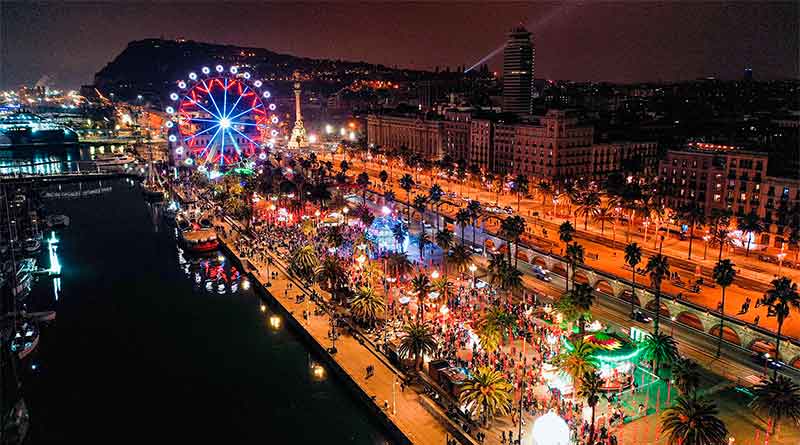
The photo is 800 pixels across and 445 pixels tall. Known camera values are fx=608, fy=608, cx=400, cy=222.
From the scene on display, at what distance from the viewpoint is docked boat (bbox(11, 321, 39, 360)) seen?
52.8m

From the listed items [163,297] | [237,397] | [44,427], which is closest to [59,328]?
[163,297]

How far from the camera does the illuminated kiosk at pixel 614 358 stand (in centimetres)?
4240

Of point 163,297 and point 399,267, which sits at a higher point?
point 399,267

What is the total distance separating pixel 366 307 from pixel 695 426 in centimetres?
2839

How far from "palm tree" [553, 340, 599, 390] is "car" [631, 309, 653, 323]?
40.7 ft

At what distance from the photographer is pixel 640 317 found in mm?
52062

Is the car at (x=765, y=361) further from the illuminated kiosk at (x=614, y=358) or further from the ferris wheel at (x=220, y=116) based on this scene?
the ferris wheel at (x=220, y=116)

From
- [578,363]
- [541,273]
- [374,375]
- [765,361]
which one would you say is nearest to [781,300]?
[765,361]

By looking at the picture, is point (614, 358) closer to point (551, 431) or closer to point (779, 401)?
point (551, 431)

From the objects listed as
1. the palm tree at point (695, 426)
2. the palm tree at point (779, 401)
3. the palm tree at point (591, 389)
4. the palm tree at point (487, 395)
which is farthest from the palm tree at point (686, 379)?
the palm tree at point (487, 395)

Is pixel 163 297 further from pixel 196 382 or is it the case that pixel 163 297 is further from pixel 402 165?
pixel 402 165

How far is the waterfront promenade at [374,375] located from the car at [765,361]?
22.9 m

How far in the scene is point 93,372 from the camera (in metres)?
52.7

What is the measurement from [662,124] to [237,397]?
164042 millimetres
